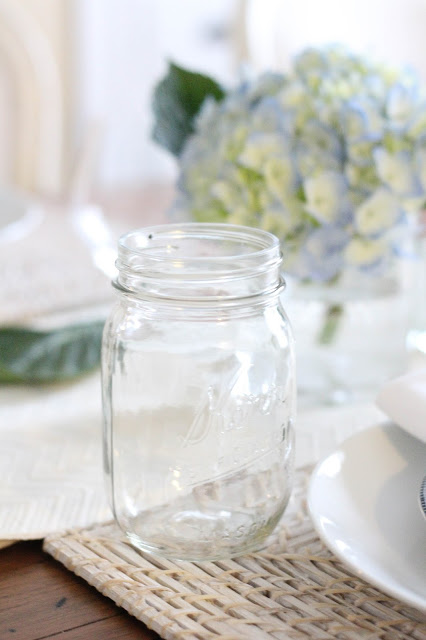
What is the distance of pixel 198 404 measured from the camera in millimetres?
503

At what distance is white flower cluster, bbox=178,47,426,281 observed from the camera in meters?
0.70

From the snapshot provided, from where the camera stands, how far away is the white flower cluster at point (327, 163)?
0.70 metres

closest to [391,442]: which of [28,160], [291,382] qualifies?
[291,382]

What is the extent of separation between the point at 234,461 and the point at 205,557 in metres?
0.05

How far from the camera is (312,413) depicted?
72 cm

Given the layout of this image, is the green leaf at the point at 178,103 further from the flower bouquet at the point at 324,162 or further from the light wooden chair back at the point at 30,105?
the light wooden chair back at the point at 30,105

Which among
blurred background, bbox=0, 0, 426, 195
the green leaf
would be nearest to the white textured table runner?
the green leaf

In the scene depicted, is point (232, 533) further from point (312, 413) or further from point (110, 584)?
point (312, 413)

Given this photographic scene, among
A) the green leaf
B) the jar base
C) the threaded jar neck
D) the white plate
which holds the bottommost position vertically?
the jar base

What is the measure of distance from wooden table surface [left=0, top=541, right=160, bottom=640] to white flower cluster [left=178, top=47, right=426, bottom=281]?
1.10 ft

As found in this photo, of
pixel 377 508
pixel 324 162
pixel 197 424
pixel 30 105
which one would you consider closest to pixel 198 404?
pixel 197 424

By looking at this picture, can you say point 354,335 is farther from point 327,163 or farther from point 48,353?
point 48,353

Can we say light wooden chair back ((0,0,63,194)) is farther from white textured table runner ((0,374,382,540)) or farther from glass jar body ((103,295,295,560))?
glass jar body ((103,295,295,560))

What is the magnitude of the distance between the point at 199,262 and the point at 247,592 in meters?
0.21
